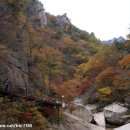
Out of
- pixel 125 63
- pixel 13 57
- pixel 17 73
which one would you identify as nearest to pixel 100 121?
pixel 17 73

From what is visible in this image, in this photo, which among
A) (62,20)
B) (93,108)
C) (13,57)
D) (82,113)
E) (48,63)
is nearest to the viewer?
(13,57)

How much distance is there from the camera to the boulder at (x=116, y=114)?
100 feet

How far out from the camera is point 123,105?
35250 millimetres

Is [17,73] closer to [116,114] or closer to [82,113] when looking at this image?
[82,113]

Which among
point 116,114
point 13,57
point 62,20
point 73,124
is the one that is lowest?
point 73,124

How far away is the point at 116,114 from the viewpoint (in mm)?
31594

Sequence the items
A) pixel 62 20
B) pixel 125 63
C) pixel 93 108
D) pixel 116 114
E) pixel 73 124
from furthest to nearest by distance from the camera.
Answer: pixel 62 20, pixel 93 108, pixel 125 63, pixel 116 114, pixel 73 124

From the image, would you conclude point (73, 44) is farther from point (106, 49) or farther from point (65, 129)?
point (65, 129)

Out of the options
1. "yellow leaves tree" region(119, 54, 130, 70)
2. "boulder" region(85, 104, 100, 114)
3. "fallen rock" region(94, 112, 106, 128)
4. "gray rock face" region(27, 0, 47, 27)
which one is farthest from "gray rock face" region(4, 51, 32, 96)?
"yellow leaves tree" region(119, 54, 130, 70)

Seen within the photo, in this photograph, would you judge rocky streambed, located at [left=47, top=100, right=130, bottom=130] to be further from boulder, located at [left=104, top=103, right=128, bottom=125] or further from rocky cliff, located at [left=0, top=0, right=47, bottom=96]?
rocky cliff, located at [left=0, top=0, right=47, bottom=96]

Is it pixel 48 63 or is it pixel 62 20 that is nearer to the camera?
pixel 48 63

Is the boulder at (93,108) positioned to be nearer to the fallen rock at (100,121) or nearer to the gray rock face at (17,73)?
the fallen rock at (100,121)

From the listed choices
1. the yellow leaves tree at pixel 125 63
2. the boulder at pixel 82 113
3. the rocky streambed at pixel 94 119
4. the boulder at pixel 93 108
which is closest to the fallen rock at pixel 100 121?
the rocky streambed at pixel 94 119

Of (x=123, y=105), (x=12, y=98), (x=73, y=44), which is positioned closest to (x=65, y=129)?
(x=12, y=98)
